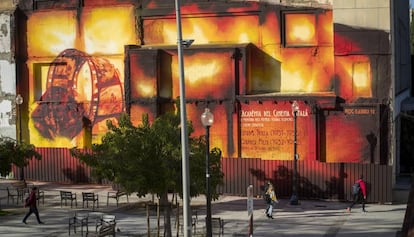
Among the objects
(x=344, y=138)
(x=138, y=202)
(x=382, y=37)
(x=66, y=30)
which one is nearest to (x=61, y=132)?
(x=66, y=30)

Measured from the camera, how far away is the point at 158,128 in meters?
21.8

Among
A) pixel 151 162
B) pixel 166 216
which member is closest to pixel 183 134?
pixel 151 162

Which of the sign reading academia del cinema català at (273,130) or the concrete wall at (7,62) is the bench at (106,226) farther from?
the concrete wall at (7,62)

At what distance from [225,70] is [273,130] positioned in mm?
4298

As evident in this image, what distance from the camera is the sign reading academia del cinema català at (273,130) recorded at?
35.4 m

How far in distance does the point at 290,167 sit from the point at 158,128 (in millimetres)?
12670

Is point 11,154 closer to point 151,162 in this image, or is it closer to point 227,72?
point 151,162

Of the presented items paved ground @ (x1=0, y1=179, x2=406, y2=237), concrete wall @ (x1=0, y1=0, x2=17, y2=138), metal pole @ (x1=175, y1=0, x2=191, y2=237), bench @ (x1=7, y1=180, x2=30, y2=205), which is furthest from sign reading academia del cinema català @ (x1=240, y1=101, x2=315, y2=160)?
metal pole @ (x1=175, y1=0, x2=191, y2=237)

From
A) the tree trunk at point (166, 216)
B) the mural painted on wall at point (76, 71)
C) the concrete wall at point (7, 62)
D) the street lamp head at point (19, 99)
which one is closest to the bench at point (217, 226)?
the tree trunk at point (166, 216)

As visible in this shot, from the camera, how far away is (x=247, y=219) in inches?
1088

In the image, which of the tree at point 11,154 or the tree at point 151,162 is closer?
the tree at point 151,162

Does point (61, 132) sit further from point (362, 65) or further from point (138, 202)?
point (362, 65)

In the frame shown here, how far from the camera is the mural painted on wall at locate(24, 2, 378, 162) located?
116ft

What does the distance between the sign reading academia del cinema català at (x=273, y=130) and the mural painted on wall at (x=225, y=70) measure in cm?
6
